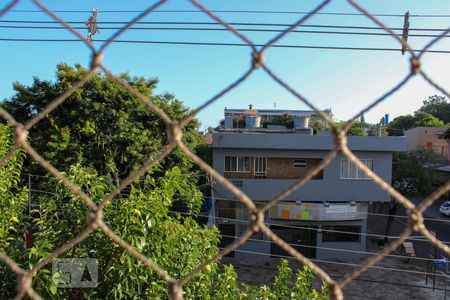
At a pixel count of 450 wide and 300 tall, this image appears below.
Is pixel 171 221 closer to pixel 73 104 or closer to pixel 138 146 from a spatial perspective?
pixel 138 146

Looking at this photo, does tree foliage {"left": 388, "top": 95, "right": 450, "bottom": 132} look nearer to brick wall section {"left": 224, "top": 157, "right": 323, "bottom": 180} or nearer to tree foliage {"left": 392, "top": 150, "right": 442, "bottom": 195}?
tree foliage {"left": 392, "top": 150, "right": 442, "bottom": 195}

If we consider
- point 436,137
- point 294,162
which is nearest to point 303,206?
point 294,162

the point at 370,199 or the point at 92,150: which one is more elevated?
the point at 92,150

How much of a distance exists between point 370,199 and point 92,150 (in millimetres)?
8626

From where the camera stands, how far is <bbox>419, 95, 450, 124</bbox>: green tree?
31.6 metres

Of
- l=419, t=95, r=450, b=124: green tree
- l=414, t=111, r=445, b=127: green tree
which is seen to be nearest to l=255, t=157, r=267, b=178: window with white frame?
l=414, t=111, r=445, b=127: green tree

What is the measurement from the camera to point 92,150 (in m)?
9.92

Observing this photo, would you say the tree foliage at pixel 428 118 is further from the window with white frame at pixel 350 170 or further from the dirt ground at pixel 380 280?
the dirt ground at pixel 380 280

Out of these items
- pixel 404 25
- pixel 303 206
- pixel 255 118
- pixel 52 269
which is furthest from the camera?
pixel 255 118

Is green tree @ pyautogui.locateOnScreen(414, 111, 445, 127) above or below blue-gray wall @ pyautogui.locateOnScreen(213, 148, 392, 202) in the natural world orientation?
above

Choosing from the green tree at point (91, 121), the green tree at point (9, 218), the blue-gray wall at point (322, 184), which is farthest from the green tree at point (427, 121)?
the green tree at point (9, 218)

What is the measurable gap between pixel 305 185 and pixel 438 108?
91.5 ft

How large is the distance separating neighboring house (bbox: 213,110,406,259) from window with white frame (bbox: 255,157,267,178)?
0.5 inches

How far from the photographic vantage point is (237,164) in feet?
37.9
